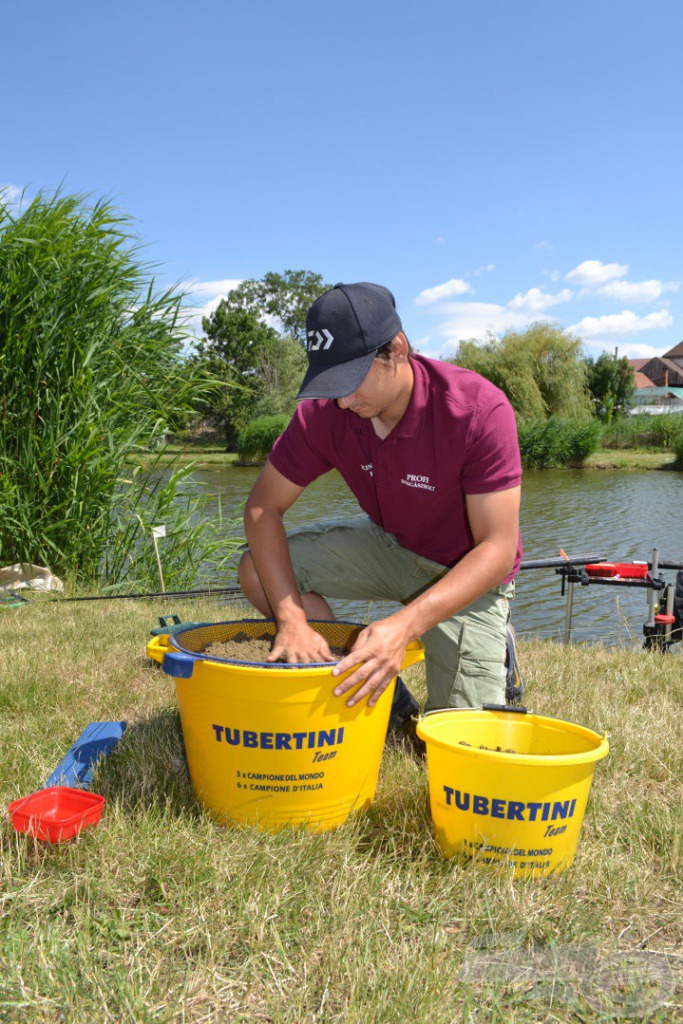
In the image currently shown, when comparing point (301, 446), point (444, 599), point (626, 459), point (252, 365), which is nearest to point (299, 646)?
point (444, 599)

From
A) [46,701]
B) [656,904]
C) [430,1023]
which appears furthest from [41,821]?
[656,904]

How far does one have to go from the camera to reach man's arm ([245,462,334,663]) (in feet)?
7.10

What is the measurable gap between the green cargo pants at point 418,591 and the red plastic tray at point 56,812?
107cm

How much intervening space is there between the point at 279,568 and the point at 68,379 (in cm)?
397

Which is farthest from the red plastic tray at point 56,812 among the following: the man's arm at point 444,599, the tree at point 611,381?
the tree at point 611,381

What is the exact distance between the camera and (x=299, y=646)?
217 centimetres

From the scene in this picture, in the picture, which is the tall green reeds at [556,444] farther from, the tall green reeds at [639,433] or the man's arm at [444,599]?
the man's arm at [444,599]

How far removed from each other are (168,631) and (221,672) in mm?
675

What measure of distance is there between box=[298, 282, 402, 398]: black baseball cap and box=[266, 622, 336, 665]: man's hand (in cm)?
63

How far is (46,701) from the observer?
2.93 metres

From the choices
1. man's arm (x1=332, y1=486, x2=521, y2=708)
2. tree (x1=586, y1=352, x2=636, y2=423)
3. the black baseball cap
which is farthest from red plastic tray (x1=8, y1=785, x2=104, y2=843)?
tree (x1=586, y1=352, x2=636, y2=423)

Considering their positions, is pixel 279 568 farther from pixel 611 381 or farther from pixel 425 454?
pixel 611 381

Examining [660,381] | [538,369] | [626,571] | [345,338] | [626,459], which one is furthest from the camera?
[660,381]

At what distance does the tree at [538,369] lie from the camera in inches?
1310
